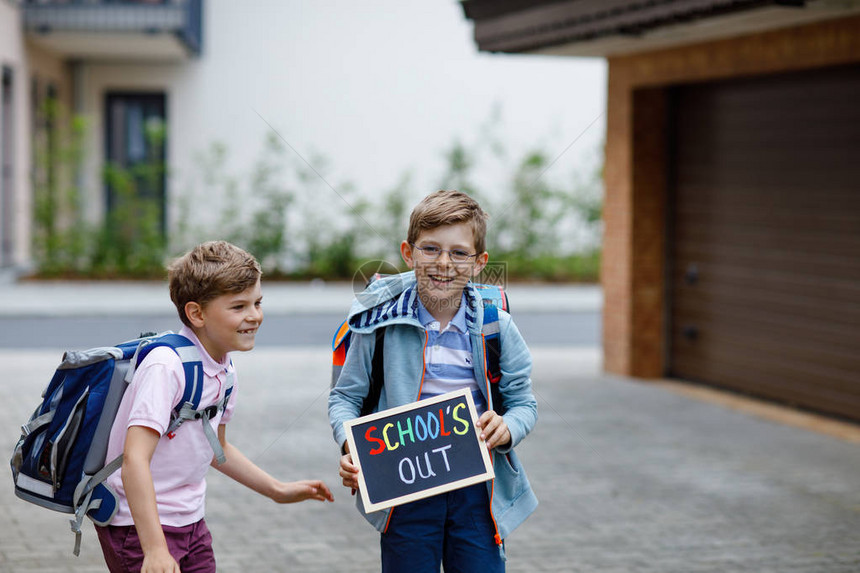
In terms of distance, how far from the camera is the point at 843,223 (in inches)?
356

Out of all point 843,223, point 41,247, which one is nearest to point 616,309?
point 843,223

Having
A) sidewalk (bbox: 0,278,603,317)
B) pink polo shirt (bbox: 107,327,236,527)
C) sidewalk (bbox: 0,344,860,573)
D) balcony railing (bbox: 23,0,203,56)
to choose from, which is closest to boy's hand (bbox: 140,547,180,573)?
pink polo shirt (bbox: 107,327,236,527)

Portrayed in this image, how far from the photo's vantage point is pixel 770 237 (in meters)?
9.91

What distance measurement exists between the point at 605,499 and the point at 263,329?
9.38 meters

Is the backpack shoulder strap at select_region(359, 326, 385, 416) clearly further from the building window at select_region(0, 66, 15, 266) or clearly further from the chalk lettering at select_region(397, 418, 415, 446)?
the building window at select_region(0, 66, 15, 266)

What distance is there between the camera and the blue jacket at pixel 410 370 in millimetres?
3254

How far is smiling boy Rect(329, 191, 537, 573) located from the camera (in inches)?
127

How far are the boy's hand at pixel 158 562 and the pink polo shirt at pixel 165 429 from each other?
22 centimetres

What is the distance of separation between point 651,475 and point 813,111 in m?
3.68

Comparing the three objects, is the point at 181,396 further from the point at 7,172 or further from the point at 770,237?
the point at 7,172

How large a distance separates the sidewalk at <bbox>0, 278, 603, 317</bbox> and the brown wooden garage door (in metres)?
7.16

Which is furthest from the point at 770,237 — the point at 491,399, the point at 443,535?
the point at 443,535

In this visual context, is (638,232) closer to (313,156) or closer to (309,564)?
(309,564)

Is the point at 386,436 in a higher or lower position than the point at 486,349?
lower
